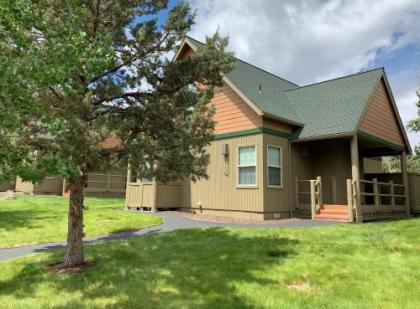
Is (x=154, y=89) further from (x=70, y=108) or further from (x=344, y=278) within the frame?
(x=344, y=278)

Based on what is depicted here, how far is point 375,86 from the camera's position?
17.1 meters

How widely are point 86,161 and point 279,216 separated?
9.77 meters

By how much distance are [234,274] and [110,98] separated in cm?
477

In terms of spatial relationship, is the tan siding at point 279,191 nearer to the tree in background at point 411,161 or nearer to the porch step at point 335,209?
the porch step at point 335,209

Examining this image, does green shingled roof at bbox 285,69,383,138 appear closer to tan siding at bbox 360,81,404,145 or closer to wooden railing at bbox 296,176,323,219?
tan siding at bbox 360,81,404,145

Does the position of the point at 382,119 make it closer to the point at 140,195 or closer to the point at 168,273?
the point at 140,195

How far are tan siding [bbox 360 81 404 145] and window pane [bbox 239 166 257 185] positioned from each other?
16.8ft

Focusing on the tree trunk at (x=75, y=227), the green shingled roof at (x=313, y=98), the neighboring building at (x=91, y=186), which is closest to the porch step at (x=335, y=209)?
the green shingled roof at (x=313, y=98)

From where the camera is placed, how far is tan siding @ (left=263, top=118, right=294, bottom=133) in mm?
15273

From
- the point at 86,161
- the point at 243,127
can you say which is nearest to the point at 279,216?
the point at 243,127

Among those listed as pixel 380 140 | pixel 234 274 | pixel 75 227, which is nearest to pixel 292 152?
pixel 380 140

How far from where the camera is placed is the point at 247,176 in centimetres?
1548

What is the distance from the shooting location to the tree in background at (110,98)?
5.32m

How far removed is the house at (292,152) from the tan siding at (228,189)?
4 centimetres
